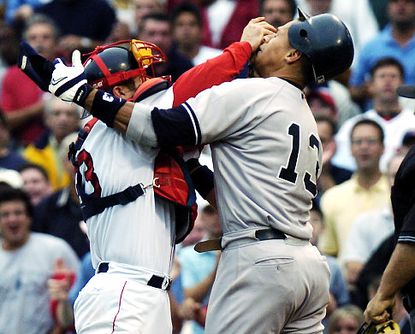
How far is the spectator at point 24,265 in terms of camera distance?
413 inches

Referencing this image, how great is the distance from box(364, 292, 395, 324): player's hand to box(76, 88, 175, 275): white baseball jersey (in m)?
1.10

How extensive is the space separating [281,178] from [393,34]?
7080 millimetres

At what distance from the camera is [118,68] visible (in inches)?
270

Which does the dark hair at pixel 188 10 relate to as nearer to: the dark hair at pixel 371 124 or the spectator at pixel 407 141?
the dark hair at pixel 371 124

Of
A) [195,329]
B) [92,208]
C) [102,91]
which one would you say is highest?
[102,91]

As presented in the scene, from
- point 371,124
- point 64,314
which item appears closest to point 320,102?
point 371,124

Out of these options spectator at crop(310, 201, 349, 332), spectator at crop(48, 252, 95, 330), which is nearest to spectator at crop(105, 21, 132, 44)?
spectator at crop(48, 252, 95, 330)

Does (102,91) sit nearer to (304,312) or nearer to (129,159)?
(129,159)

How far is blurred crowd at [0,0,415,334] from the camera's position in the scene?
1039 cm

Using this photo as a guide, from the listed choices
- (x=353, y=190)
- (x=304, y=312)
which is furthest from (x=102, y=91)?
(x=353, y=190)

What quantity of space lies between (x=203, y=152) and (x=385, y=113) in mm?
4734

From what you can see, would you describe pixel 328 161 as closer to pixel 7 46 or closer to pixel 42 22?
pixel 42 22

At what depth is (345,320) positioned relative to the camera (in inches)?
376

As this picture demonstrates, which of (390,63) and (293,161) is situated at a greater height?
(293,161)
